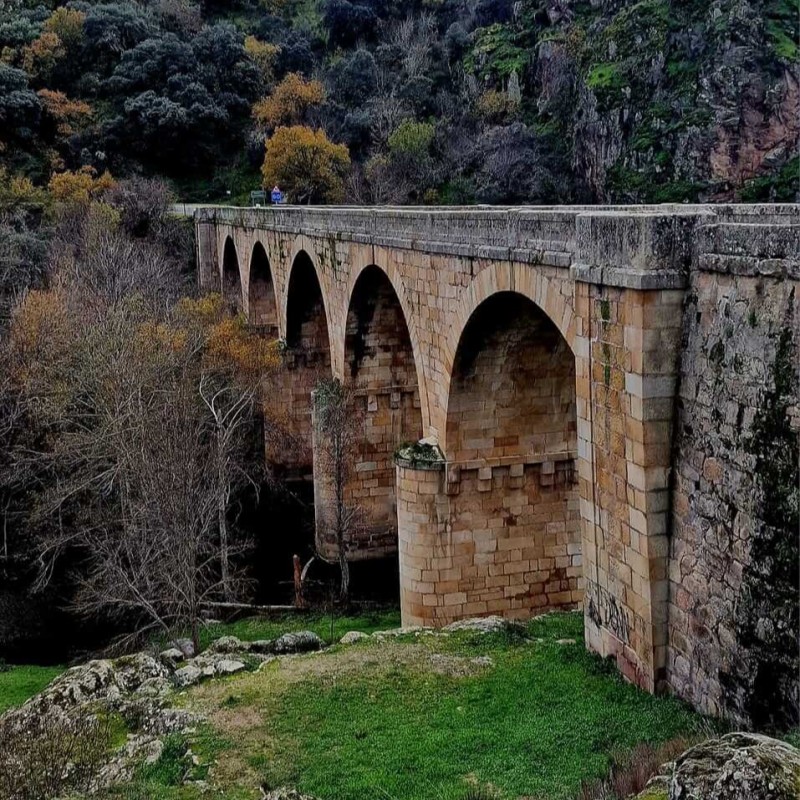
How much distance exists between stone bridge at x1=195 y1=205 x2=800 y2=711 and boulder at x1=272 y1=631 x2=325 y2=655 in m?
2.96

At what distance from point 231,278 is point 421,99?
25.6 metres

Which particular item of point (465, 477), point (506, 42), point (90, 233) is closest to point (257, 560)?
point (465, 477)

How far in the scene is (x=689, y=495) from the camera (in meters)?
8.59

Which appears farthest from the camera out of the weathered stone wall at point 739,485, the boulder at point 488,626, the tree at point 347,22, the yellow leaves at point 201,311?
the tree at point 347,22

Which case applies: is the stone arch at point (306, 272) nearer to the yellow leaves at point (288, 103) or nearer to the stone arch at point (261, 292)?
the stone arch at point (261, 292)

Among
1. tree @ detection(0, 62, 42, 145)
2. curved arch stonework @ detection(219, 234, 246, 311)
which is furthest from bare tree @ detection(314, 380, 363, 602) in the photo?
tree @ detection(0, 62, 42, 145)

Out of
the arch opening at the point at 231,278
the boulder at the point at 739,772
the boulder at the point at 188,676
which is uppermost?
the arch opening at the point at 231,278

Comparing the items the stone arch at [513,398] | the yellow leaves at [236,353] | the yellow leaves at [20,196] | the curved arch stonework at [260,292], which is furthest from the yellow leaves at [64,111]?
the stone arch at [513,398]

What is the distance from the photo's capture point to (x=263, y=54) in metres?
61.4

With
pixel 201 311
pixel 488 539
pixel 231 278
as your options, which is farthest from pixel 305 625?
pixel 231 278

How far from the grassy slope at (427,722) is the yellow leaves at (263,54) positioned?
55.8 meters

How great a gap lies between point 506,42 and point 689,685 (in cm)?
5569

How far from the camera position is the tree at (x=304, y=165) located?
47.5 m

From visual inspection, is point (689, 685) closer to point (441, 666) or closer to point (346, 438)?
point (441, 666)
